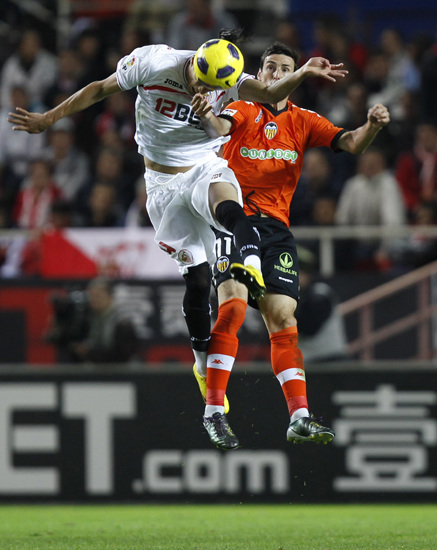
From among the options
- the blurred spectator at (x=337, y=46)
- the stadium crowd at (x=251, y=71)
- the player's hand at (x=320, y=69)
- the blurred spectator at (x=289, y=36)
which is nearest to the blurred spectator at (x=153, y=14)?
the stadium crowd at (x=251, y=71)

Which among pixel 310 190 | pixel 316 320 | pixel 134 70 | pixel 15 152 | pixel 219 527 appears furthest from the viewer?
pixel 15 152

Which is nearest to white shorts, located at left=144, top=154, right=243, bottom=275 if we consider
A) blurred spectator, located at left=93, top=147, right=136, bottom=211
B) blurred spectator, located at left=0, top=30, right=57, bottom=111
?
blurred spectator, located at left=93, top=147, right=136, bottom=211

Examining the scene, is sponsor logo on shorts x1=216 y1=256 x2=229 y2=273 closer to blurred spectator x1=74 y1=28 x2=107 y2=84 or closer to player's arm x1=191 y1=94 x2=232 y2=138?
player's arm x1=191 y1=94 x2=232 y2=138

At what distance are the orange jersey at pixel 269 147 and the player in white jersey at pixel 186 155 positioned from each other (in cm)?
20

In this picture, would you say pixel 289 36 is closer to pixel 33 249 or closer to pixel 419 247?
pixel 419 247

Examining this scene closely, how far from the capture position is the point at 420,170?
1338 cm

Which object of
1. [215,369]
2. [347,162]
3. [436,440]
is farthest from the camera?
[347,162]

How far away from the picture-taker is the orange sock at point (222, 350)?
25.5 feet

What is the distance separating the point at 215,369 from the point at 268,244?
39.0 inches

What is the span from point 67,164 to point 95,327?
9.42 ft

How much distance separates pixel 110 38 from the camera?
1675cm

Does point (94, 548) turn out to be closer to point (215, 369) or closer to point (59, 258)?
point (215, 369)

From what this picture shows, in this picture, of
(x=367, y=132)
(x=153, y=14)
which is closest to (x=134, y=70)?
(x=367, y=132)

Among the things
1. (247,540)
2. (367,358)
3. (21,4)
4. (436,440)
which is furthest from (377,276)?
(21,4)
